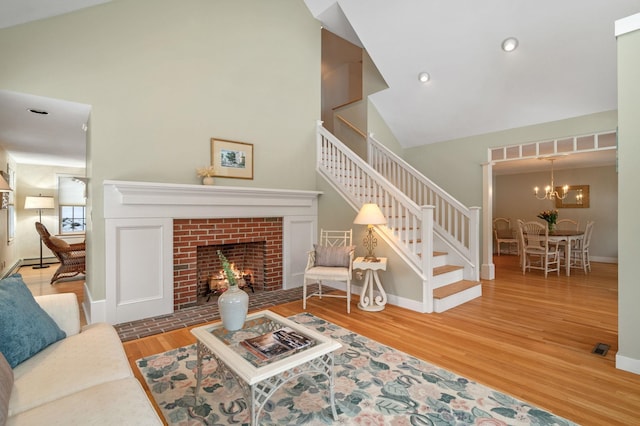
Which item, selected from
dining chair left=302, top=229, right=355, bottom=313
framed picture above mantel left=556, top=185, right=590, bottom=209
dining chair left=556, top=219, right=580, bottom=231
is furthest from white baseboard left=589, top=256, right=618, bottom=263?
dining chair left=302, top=229, right=355, bottom=313

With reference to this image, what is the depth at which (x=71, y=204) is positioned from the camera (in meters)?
7.59

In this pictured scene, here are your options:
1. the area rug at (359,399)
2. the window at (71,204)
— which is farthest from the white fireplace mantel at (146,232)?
the window at (71,204)

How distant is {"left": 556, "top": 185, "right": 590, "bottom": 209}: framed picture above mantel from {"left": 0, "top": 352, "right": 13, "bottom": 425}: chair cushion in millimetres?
10018

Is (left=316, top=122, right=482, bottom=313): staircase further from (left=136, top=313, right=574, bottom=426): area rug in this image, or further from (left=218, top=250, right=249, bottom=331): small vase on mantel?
(left=218, top=250, right=249, bottom=331): small vase on mantel

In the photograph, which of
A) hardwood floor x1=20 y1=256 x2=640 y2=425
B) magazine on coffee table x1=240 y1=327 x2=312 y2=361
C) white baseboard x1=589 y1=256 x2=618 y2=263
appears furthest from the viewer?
white baseboard x1=589 y1=256 x2=618 y2=263

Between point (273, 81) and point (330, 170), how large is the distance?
157 centimetres

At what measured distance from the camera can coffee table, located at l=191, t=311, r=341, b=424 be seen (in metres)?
1.53

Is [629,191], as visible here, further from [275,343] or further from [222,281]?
[222,281]

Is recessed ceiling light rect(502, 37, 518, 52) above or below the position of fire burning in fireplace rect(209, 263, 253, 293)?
above

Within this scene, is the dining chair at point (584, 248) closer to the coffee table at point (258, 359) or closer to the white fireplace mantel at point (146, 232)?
the white fireplace mantel at point (146, 232)

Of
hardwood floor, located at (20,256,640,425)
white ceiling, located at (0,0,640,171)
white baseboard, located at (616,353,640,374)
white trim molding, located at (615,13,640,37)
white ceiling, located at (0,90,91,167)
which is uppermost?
white ceiling, located at (0,0,640,171)

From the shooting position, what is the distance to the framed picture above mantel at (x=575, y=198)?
298 inches

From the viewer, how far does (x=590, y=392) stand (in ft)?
6.62

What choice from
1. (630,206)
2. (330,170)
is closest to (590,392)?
(630,206)
